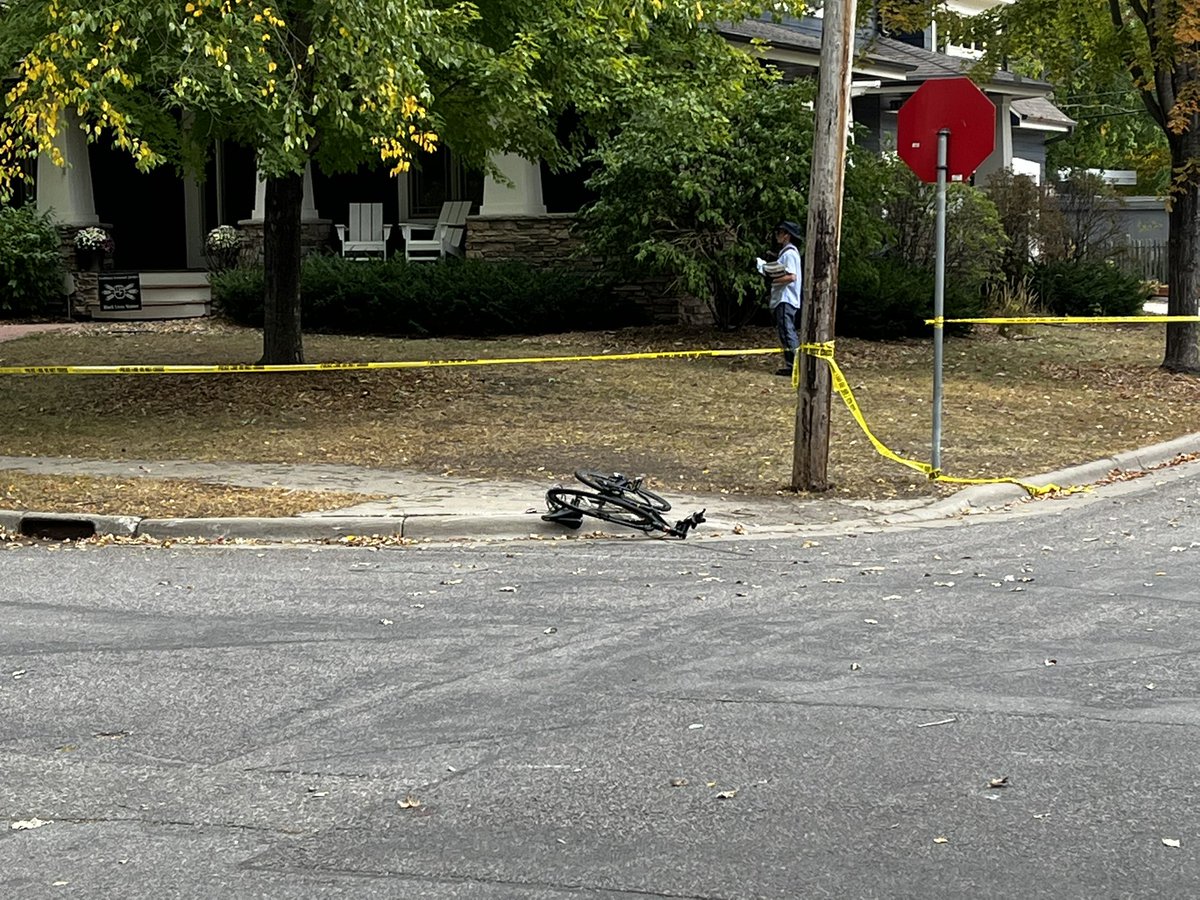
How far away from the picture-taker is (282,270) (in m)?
17.1

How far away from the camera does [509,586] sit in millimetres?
8648

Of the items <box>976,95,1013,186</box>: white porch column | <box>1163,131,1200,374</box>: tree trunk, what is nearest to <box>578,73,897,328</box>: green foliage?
<box>1163,131,1200,374</box>: tree trunk

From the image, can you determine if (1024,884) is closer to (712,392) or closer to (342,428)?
(342,428)

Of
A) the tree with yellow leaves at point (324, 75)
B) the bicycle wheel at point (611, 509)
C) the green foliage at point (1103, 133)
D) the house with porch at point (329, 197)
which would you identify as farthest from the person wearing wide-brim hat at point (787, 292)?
the green foliage at point (1103, 133)

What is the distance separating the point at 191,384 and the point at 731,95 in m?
6.39

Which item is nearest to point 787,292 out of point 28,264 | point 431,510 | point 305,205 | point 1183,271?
point 1183,271

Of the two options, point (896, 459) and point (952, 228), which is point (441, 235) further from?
point (896, 459)

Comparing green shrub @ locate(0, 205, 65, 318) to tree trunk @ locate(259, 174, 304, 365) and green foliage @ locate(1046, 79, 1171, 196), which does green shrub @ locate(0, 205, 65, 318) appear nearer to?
tree trunk @ locate(259, 174, 304, 365)

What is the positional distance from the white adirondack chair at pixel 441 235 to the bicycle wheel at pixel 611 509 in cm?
1384

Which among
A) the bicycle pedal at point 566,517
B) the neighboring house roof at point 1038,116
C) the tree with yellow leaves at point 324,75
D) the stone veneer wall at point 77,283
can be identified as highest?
the neighboring house roof at point 1038,116

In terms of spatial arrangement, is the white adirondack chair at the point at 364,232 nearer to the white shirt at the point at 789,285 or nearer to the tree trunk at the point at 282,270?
the tree trunk at the point at 282,270

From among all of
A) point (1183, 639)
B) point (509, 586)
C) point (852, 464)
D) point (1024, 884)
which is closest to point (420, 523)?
point (509, 586)

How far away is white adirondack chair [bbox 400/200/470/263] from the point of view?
80.3 feet

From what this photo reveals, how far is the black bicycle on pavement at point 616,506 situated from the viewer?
1044cm
